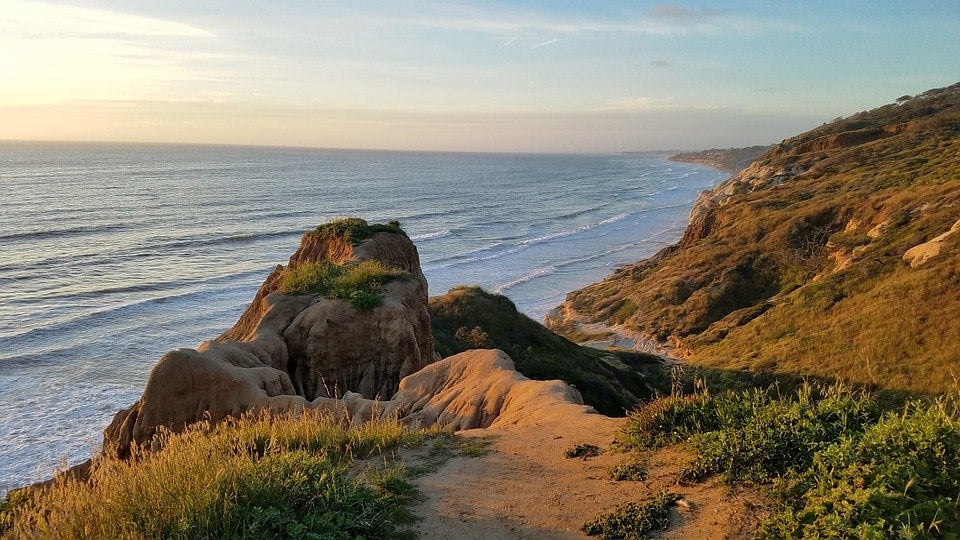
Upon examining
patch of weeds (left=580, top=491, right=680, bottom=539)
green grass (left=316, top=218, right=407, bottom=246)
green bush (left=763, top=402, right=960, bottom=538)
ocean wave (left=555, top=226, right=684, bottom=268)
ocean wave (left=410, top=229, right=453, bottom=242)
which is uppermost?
green grass (left=316, top=218, right=407, bottom=246)

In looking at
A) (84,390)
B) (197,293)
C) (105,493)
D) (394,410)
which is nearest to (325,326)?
(394,410)

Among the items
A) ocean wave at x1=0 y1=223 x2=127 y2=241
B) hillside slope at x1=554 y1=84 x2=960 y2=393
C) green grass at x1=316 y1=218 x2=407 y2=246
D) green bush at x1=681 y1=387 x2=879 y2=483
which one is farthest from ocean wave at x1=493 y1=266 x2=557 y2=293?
green bush at x1=681 y1=387 x2=879 y2=483

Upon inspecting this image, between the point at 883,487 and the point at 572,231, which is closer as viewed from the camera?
the point at 883,487

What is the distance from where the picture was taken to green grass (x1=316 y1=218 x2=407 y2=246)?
24.7m

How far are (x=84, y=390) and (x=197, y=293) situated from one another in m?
16.6

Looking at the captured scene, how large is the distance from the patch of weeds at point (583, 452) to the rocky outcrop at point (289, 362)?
6.71 meters

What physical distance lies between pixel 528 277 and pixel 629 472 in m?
48.5

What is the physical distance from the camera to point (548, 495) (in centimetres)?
689

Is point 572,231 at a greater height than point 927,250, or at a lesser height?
lesser

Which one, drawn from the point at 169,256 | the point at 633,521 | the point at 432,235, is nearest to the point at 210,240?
the point at 169,256

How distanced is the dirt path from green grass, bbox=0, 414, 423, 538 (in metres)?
0.55

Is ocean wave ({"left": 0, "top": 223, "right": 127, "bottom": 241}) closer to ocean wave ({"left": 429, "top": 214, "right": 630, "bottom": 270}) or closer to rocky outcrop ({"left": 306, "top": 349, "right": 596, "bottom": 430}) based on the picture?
ocean wave ({"left": 429, "top": 214, "right": 630, "bottom": 270})

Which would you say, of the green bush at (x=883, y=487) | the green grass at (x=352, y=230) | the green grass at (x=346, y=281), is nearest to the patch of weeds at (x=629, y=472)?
the green bush at (x=883, y=487)

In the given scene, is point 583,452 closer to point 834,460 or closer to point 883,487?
point 834,460
